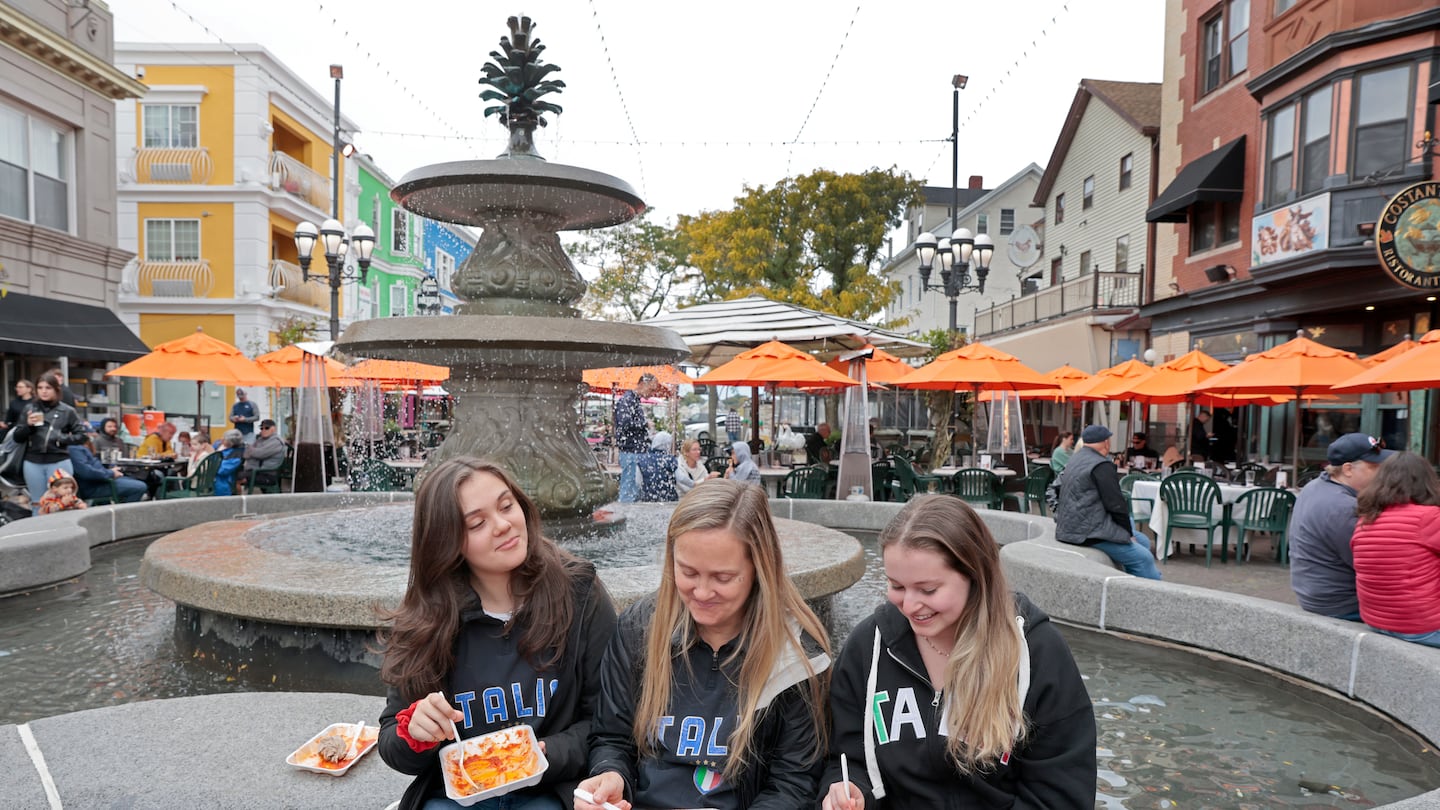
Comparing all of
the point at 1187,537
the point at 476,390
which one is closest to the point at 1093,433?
the point at 1187,537

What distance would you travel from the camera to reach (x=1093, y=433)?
7.17 m

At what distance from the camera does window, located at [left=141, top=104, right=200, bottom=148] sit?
2458 centimetres

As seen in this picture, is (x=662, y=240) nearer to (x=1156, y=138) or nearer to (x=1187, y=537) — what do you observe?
(x=1156, y=138)

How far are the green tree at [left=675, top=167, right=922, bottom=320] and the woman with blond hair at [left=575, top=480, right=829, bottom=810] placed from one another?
28.0m

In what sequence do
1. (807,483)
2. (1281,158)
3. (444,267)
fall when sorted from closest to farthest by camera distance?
(807,483)
(1281,158)
(444,267)

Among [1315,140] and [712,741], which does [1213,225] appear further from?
[712,741]

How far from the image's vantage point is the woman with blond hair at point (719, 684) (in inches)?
87.9

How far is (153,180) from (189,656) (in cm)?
2501

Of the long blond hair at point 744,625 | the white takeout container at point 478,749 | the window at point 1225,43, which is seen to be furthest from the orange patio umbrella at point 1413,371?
the window at point 1225,43

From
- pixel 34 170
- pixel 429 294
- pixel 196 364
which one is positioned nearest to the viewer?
pixel 196 364

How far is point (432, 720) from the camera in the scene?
2.11 meters

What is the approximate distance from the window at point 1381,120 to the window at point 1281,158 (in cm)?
141

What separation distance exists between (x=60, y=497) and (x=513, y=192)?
617 centimetres

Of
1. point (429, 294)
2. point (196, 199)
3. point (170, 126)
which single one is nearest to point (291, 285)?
point (196, 199)
